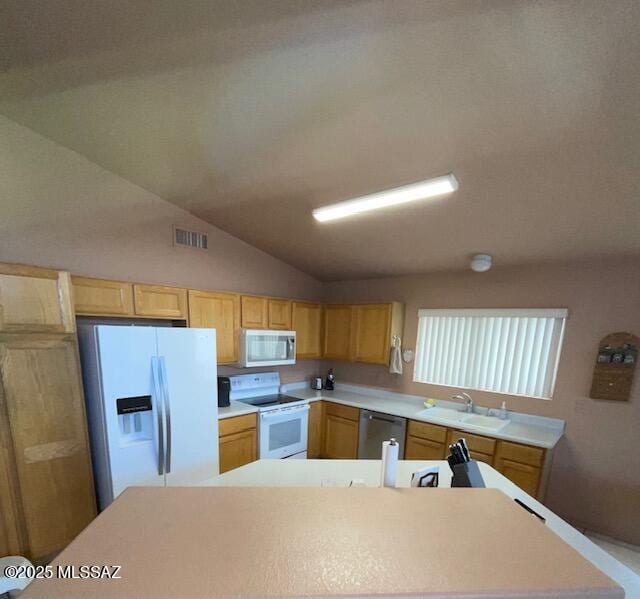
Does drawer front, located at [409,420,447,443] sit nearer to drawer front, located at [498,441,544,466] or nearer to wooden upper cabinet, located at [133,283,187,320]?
drawer front, located at [498,441,544,466]

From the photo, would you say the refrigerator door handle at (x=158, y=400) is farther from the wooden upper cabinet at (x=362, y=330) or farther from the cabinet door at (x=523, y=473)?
the cabinet door at (x=523, y=473)

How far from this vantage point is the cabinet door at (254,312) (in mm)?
3059

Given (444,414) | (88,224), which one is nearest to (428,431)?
(444,414)

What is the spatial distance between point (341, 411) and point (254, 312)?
5.32ft

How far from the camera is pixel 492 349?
2.89 m

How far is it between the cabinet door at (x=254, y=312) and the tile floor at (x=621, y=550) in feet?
11.8

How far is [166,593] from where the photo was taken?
0.40 m

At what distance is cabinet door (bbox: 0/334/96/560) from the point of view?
5.49 feet

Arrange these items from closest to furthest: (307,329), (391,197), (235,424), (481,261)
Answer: (391,197) < (481,261) < (235,424) < (307,329)

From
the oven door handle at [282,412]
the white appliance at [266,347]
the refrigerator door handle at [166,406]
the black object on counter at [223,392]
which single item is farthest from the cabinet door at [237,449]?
the white appliance at [266,347]

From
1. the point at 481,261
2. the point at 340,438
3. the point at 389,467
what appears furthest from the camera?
the point at 340,438

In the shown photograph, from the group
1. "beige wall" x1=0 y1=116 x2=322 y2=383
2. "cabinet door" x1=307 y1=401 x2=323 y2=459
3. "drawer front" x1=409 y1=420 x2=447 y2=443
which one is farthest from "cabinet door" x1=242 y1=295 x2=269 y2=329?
"drawer front" x1=409 y1=420 x2=447 y2=443

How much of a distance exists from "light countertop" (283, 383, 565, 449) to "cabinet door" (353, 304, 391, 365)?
1.64ft

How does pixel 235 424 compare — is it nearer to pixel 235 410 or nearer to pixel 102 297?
pixel 235 410
